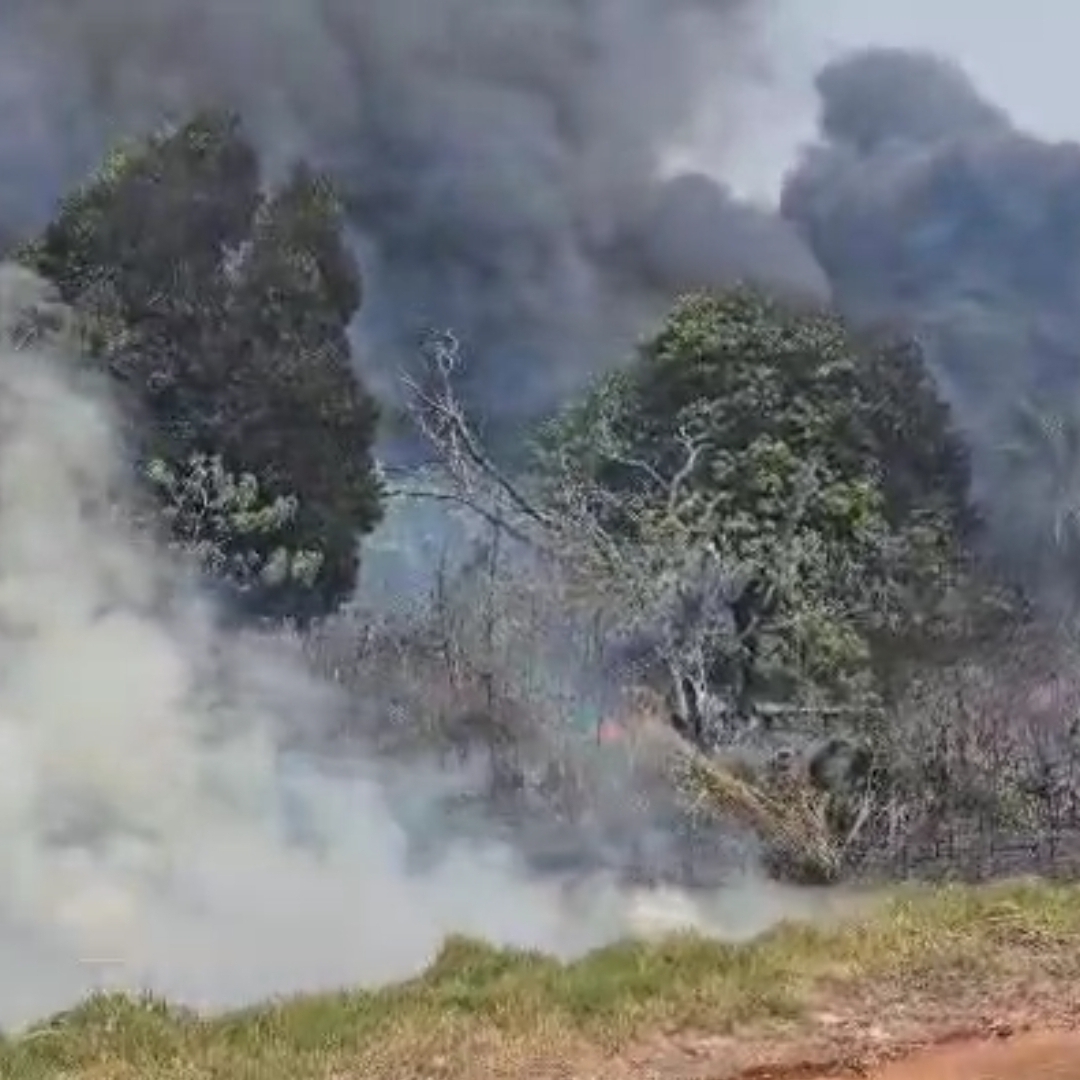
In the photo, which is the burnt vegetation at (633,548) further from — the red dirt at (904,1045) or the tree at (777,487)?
the red dirt at (904,1045)

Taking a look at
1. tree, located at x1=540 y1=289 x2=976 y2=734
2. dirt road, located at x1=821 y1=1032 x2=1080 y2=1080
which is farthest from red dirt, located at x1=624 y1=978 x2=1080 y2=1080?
tree, located at x1=540 y1=289 x2=976 y2=734

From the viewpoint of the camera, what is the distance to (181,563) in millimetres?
12625

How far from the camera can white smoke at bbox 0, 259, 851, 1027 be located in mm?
9508

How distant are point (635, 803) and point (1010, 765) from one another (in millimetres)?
2850

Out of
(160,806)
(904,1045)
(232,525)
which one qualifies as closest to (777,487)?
(232,525)

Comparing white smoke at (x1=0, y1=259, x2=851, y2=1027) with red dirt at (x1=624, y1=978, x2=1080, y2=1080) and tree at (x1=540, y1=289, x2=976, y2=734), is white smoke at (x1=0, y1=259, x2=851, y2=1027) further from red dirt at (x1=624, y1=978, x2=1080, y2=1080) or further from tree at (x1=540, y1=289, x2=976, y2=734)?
tree at (x1=540, y1=289, x2=976, y2=734)

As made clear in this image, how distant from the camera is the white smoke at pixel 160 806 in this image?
9508 millimetres

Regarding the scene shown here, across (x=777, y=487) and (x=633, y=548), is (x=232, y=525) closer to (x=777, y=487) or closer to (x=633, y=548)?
(x=633, y=548)

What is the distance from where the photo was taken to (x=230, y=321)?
13352mm

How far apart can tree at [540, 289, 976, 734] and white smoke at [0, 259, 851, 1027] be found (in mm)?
3106

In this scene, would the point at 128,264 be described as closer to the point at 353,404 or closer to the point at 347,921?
the point at 353,404

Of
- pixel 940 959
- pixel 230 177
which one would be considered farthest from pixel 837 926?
pixel 230 177

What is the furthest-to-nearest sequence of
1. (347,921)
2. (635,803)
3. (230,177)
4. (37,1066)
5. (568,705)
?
(230,177), (568,705), (635,803), (347,921), (37,1066)

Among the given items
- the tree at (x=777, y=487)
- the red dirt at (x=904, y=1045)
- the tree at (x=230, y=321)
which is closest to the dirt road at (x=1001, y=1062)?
the red dirt at (x=904, y=1045)
